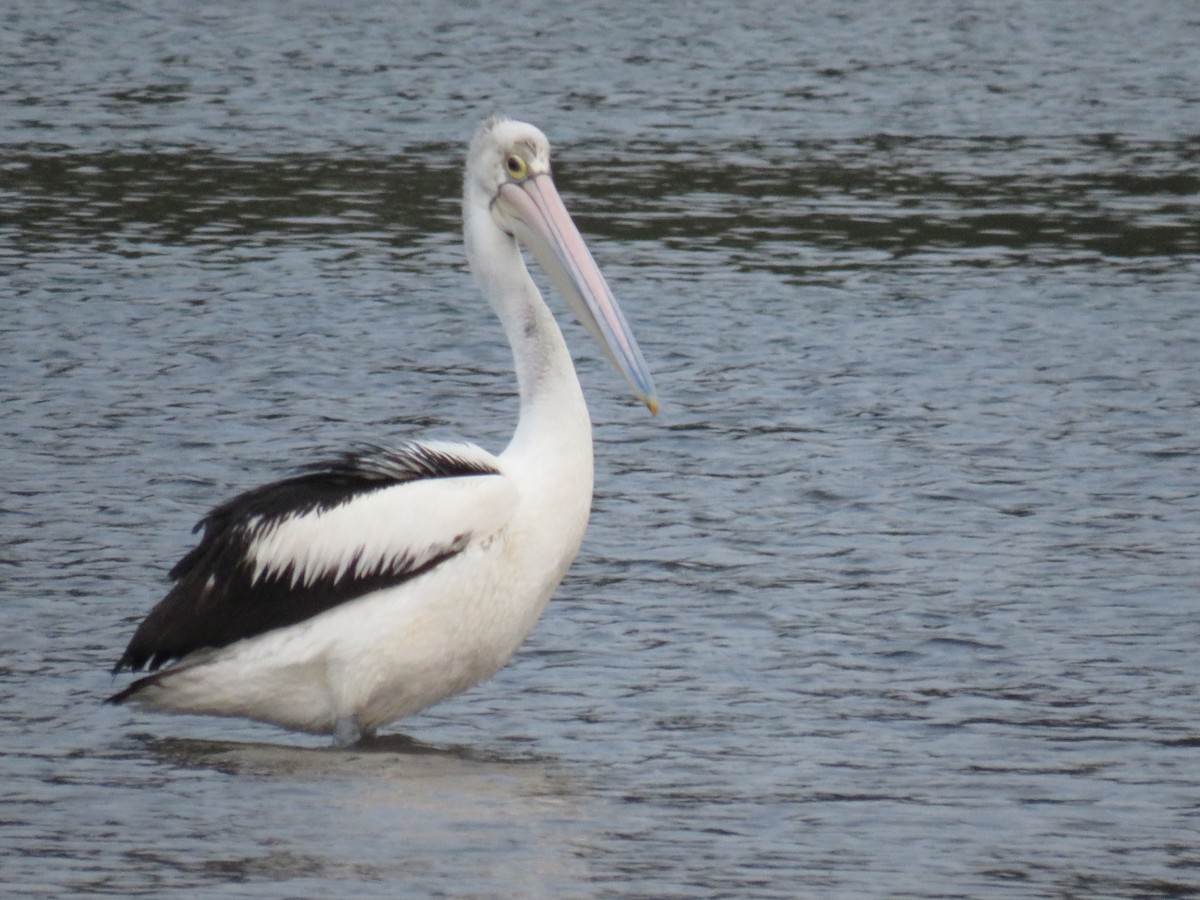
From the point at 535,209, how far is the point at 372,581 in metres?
1.09

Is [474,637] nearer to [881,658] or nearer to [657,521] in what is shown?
[881,658]

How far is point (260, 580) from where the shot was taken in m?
5.15

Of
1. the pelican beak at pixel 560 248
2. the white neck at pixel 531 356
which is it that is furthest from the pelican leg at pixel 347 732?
the pelican beak at pixel 560 248

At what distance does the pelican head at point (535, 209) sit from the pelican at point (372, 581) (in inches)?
13.5

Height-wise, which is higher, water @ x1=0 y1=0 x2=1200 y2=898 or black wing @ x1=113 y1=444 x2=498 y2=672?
black wing @ x1=113 y1=444 x2=498 y2=672

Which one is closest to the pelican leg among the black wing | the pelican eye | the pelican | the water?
the pelican

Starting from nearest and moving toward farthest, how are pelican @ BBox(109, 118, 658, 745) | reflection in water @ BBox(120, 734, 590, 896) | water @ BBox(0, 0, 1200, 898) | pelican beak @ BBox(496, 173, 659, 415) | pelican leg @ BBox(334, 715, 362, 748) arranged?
1. reflection in water @ BBox(120, 734, 590, 896)
2. water @ BBox(0, 0, 1200, 898)
3. pelican @ BBox(109, 118, 658, 745)
4. pelican leg @ BBox(334, 715, 362, 748)
5. pelican beak @ BBox(496, 173, 659, 415)

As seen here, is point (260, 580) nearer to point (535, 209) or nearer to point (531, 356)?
point (531, 356)

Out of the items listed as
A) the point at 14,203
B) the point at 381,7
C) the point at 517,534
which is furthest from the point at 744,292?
the point at 381,7

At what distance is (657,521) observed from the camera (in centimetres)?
691

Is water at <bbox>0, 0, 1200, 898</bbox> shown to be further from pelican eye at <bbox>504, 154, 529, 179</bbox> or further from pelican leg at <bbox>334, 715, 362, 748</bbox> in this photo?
pelican eye at <bbox>504, 154, 529, 179</bbox>

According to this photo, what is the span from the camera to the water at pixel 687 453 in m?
4.59

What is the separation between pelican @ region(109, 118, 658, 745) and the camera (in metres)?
5.10

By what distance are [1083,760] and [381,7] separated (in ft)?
48.7
